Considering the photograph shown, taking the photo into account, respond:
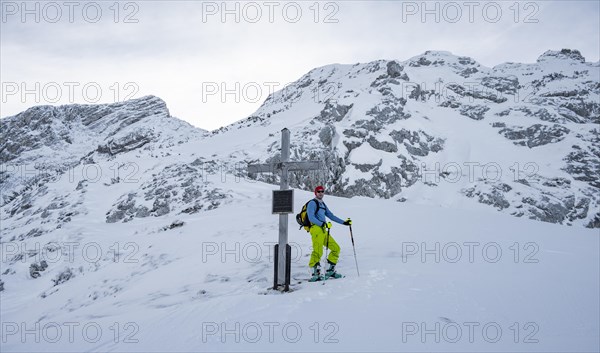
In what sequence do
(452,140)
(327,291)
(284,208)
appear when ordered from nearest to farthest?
(327,291)
(284,208)
(452,140)

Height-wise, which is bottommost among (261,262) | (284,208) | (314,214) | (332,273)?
(261,262)

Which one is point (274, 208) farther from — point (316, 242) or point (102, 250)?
point (102, 250)

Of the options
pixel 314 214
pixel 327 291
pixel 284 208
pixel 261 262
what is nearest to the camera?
pixel 327 291

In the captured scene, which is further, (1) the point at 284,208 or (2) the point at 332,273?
(2) the point at 332,273

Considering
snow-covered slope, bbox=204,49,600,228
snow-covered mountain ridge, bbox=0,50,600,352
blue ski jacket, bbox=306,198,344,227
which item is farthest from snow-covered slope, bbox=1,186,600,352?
snow-covered slope, bbox=204,49,600,228

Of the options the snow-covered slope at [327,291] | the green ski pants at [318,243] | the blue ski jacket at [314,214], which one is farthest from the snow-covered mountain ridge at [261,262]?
the blue ski jacket at [314,214]

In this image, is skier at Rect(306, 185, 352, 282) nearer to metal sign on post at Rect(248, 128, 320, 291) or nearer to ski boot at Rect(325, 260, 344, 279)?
ski boot at Rect(325, 260, 344, 279)

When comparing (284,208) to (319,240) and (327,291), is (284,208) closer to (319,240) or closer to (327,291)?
(319,240)

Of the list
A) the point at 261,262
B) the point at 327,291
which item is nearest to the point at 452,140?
the point at 261,262

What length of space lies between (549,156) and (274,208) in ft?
207

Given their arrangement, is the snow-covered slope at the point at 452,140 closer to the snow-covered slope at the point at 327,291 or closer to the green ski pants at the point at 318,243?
the snow-covered slope at the point at 327,291

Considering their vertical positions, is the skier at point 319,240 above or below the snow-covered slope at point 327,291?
above

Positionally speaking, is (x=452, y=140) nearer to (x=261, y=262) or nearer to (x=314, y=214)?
(x=261, y=262)

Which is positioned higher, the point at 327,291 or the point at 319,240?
the point at 319,240
